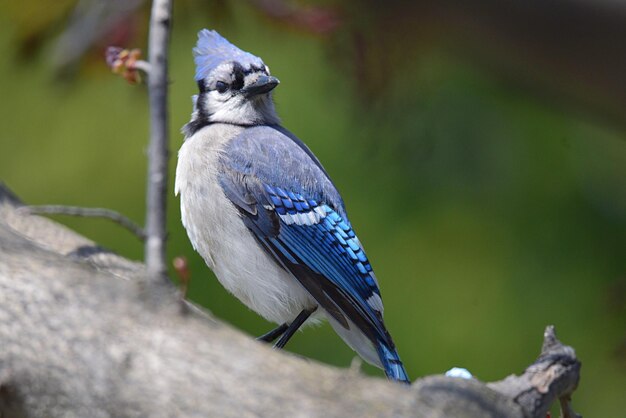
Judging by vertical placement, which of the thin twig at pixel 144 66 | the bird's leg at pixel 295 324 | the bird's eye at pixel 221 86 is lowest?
the bird's leg at pixel 295 324

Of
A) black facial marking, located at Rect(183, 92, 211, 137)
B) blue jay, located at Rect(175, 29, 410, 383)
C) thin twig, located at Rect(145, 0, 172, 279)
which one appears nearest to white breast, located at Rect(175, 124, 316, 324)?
blue jay, located at Rect(175, 29, 410, 383)

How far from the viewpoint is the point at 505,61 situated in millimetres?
2312

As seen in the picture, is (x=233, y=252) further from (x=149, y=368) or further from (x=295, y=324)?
(x=149, y=368)

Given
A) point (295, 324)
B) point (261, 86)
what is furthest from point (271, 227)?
point (261, 86)

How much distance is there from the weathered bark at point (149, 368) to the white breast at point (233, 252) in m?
0.71

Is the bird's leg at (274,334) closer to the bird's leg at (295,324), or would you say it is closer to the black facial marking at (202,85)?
the bird's leg at (295,324)

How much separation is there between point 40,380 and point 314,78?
187cm

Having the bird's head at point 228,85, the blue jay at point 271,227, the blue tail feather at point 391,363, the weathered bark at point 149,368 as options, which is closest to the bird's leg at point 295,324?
the blue jay at point 271,227

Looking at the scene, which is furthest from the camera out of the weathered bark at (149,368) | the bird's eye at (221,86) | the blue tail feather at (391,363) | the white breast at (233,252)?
the bird's eye at (221,86)

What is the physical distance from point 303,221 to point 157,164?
912 mm

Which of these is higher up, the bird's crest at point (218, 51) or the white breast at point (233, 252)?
the bird's crest at point (218, 51)

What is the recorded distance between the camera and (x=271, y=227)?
2.42m

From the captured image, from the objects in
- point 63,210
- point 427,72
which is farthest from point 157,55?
point 427,72

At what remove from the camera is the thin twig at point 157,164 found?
5.07 ft
